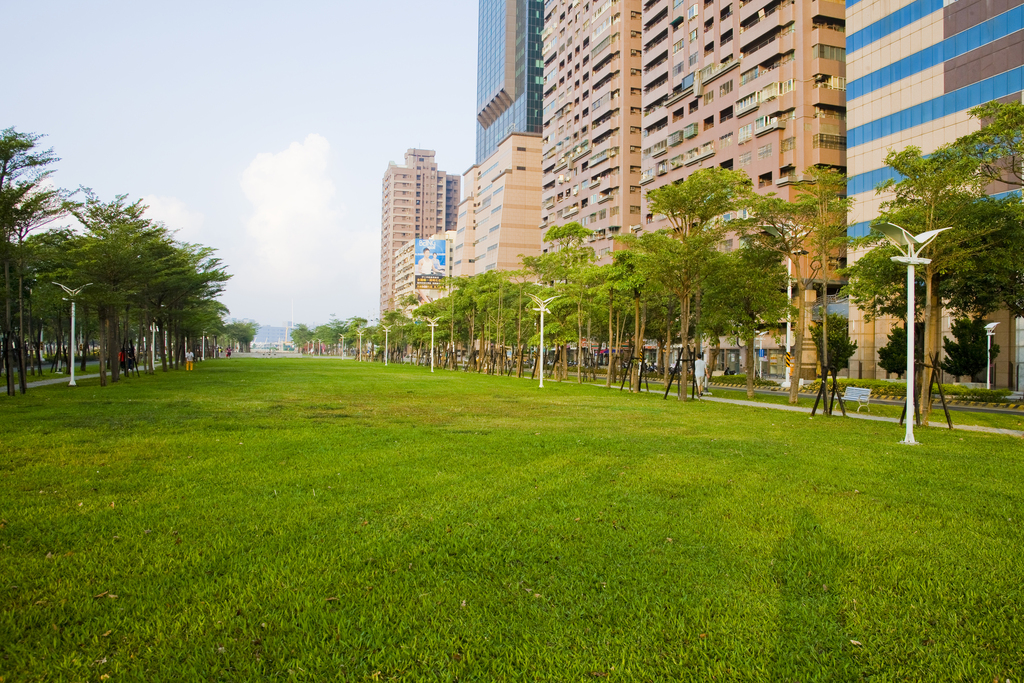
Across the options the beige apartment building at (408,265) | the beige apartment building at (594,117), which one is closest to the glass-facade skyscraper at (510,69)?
the beige apartment building at (594,117)

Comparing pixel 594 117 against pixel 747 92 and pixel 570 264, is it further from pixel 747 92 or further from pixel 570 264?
pixel 570 264

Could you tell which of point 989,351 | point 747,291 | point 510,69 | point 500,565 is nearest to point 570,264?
point 747,291

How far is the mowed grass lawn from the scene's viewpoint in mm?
3420

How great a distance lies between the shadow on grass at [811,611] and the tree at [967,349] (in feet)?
122

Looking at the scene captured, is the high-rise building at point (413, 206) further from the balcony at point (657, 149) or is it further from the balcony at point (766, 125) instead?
the balcony at point (766, 125)

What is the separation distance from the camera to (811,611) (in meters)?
4.07

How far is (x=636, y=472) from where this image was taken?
854cm

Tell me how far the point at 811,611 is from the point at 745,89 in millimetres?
60498

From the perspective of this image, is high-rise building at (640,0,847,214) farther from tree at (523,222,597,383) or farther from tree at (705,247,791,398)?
tree at (705,247,791,398)

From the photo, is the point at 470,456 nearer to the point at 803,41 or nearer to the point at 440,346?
the point at 803,41

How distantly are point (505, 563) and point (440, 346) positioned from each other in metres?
66.2

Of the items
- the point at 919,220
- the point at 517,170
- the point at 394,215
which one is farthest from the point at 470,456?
the point at 394,215

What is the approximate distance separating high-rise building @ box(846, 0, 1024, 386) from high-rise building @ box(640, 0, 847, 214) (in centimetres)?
542

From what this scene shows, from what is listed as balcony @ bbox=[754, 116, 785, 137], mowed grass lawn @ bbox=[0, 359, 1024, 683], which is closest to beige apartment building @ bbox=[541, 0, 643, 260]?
balcony @ bbox=[754, 116, 785, 137]
